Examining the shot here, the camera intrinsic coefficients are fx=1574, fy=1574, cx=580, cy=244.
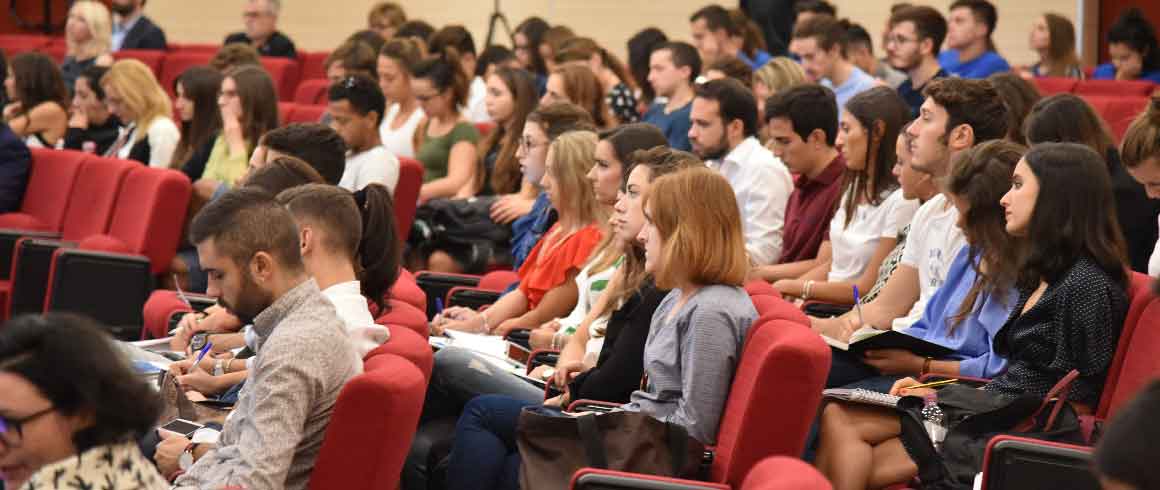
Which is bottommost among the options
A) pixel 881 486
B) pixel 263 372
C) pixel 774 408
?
pixel 881 486

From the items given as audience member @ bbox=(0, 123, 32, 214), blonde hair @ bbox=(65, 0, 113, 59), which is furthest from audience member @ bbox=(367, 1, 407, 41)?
audience member @ bbox=(0, 123, 32, 214)

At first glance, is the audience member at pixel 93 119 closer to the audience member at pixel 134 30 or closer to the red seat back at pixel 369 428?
the audience member at pixel 134 30

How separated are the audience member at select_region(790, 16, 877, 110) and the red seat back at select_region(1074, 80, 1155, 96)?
1.40 m

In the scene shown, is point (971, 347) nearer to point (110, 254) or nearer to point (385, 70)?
point (110, 254)

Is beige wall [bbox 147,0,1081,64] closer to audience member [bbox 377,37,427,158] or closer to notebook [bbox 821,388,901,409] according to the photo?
audience member [bbox 377,37,427,158]

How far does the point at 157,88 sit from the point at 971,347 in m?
4.64

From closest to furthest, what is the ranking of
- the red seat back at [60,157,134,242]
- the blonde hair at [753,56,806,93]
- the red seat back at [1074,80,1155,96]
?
the red seat back at [60,157,134,242] < the blonde hair at [753,56,806,93] < the red seat back at [1074,80,1155,96]

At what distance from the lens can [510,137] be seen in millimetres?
6398

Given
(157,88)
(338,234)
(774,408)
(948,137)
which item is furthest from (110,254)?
(774,408)

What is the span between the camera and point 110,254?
223 inches

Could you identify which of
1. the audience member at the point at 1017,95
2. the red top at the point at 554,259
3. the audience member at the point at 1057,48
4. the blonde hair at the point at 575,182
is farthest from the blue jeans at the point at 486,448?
the audience member at the point at 1057,48

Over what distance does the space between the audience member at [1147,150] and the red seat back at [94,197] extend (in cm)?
384

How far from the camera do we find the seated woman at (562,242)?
4574 millimetres

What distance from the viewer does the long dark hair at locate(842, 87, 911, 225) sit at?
4566 millimetres
